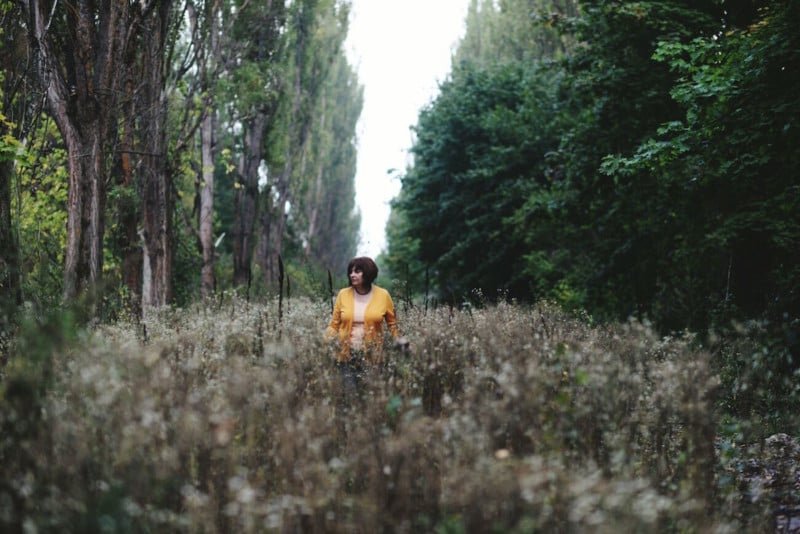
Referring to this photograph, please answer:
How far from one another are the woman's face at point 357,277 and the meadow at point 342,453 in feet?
4.82

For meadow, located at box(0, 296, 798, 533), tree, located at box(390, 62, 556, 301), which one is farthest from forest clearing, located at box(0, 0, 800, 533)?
tree, located at box(390, 62, 556, 301)

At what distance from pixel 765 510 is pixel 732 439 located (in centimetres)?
199

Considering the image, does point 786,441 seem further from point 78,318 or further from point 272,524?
point 78,318

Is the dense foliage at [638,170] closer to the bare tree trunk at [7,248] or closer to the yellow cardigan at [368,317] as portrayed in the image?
the yellow cardigan at [368,317]

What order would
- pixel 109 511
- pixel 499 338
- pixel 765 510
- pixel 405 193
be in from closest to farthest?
pixel 109 511 < pixel 765 510 < pixel 499 338 < pixel 405 193

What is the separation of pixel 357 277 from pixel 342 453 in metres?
2.86

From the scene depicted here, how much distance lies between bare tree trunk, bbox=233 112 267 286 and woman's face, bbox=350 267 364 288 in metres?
15.8

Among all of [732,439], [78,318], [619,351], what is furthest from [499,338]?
[78,318]

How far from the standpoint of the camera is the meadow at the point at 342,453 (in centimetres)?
290

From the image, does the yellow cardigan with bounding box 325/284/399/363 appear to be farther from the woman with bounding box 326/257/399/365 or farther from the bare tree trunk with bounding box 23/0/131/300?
the bare tree trunk with bounding box 23/0/131/300

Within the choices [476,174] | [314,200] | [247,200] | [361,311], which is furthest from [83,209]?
[314,200]

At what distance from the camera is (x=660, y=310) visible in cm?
1334

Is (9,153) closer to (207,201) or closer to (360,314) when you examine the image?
(360,314)

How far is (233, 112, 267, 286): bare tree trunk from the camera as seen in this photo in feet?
72.2
